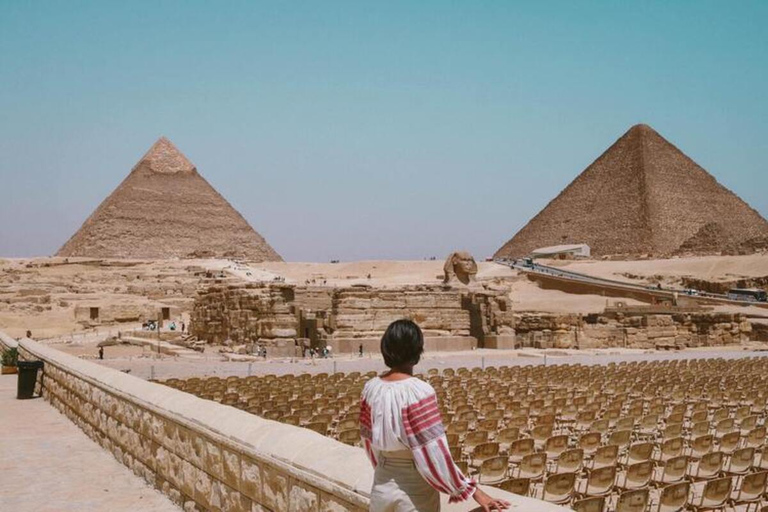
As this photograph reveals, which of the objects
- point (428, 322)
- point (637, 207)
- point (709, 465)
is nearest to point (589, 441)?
point (709, 465)

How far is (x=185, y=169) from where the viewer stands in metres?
137

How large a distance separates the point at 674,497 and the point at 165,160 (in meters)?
140

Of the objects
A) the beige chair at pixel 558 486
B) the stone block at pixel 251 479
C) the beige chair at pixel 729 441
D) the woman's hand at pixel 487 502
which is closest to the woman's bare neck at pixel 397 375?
the woman's hand at pixel 487 502

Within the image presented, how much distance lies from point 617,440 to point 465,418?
1.92 m

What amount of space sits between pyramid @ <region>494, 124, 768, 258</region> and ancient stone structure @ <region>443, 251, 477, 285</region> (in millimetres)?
83718

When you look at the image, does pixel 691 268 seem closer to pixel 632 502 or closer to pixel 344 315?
pixel 344 315

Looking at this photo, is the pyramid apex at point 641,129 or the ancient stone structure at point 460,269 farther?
the pyramid apex at point 641,129

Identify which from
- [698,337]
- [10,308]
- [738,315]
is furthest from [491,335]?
[10,308]

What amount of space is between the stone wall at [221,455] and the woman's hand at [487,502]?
0.06 m

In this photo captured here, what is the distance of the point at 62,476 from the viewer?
235 inches

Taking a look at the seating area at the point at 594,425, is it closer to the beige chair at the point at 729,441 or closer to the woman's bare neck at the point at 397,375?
the beige chair at the point at 729,441

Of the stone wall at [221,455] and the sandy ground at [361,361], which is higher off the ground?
the stone wall at [221,455]

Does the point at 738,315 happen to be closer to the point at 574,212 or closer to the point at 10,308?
the point at 10,308

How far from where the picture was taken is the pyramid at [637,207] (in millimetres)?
113875
